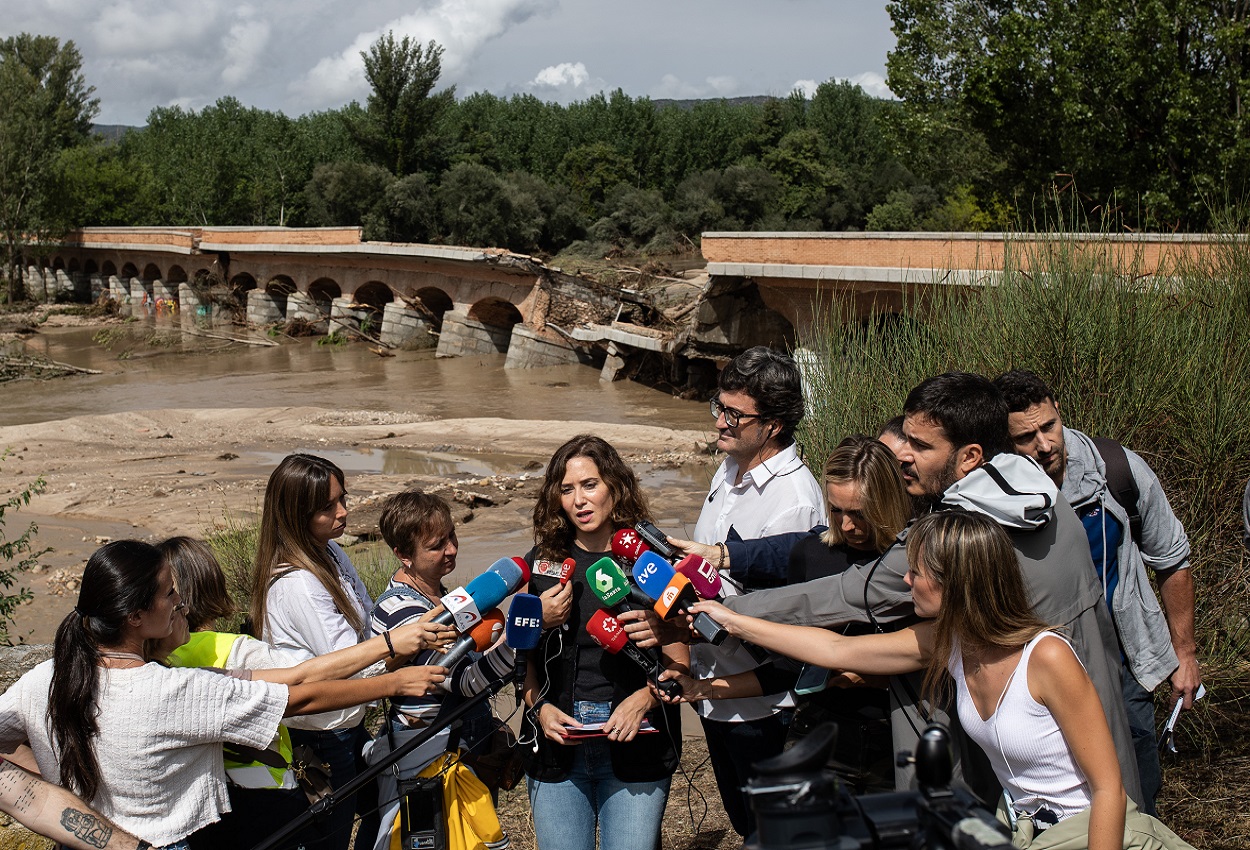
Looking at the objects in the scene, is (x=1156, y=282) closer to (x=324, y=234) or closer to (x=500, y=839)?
(x=500, y=839)

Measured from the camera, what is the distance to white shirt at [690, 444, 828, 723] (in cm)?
300

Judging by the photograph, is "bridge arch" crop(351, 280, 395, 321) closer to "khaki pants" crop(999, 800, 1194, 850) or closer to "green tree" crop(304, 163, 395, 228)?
"green tree" crop(304, 163, 395, 228)

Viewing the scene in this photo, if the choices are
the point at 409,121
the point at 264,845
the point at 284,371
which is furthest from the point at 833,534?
the point at 409,121

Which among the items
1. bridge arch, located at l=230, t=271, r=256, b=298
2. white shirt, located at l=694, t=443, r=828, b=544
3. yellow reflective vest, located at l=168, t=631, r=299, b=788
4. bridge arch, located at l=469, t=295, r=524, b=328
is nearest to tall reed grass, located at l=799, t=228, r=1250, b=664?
white shirt, located at l=694, t=443, r=828, b=544

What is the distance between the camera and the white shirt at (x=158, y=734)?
8.16ft

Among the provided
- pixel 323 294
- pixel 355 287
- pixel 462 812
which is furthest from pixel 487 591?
pixel 323 294

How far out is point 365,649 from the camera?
2.93 metres

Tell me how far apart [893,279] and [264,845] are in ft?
46.4

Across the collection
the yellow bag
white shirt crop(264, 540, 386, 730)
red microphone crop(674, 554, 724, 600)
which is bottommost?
the yellow bag

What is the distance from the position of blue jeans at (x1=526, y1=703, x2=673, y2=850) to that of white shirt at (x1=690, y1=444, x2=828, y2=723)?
0.31 m

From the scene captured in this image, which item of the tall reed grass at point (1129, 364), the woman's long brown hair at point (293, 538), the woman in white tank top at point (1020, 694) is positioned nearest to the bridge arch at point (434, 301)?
the tall reed grass at point (1129, 364)

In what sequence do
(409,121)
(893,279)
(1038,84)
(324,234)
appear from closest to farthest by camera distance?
(893,279), (1038,84), (324,234), (409,121)

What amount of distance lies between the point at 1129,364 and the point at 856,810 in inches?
185

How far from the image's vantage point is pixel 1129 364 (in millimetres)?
5332
